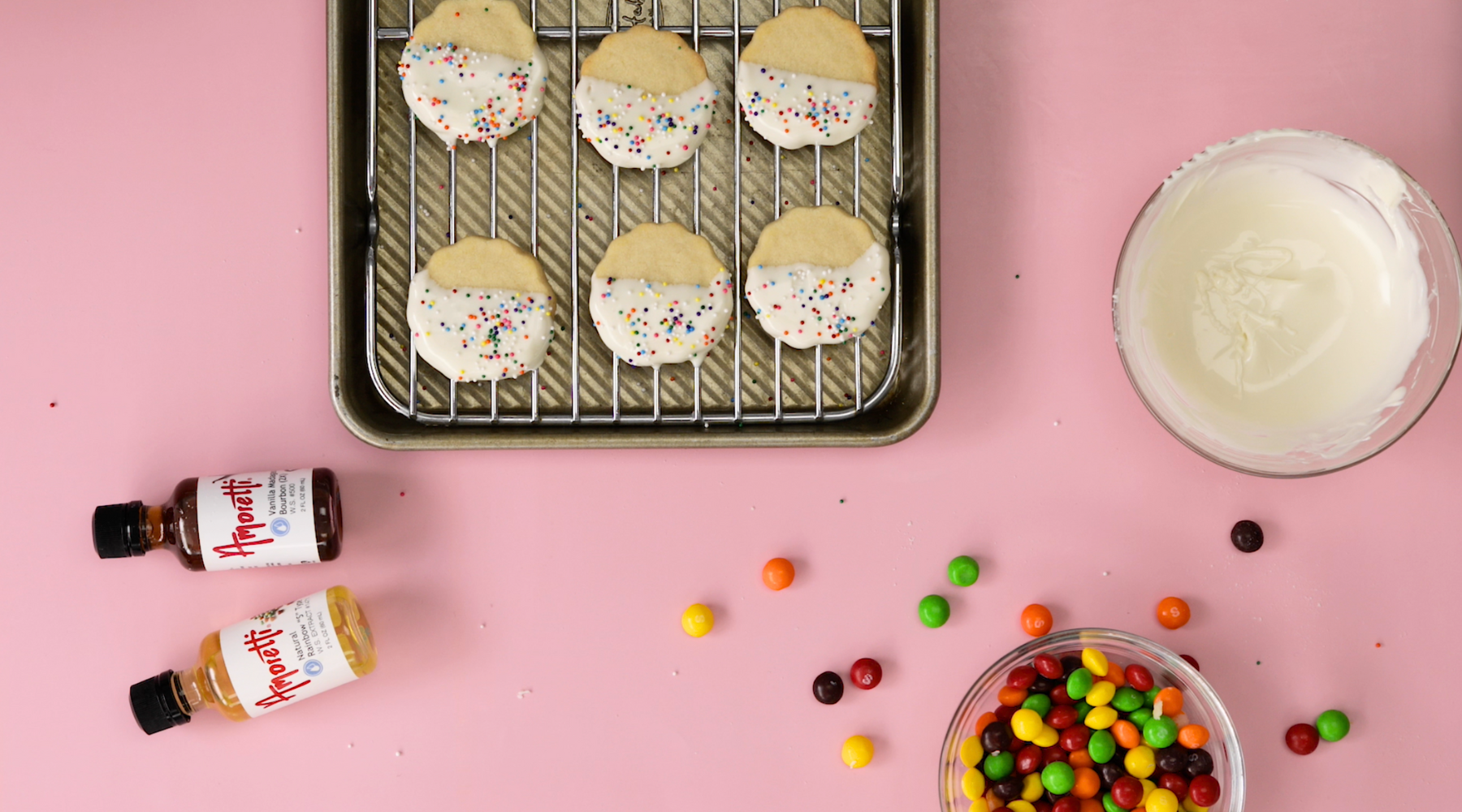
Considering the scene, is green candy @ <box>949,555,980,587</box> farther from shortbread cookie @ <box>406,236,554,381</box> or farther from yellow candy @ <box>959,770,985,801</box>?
shortbread cookie @ <box>406,236,554,381</box>

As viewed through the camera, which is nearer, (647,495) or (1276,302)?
(1276,302)

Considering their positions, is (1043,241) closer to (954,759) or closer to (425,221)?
(954,759)

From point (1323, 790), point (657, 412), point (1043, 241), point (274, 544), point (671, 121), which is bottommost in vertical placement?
point (1323, 790)

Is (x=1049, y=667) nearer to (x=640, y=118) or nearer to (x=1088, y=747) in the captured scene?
(x=1088, y=747)

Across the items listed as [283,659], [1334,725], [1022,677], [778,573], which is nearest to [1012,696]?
[1022,677]

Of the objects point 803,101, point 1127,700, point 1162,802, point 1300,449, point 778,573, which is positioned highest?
point 803,101

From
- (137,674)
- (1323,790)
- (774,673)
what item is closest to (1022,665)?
(774,673)

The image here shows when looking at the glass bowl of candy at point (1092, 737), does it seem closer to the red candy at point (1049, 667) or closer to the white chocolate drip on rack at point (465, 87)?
the red candy at point (1049, 667)
